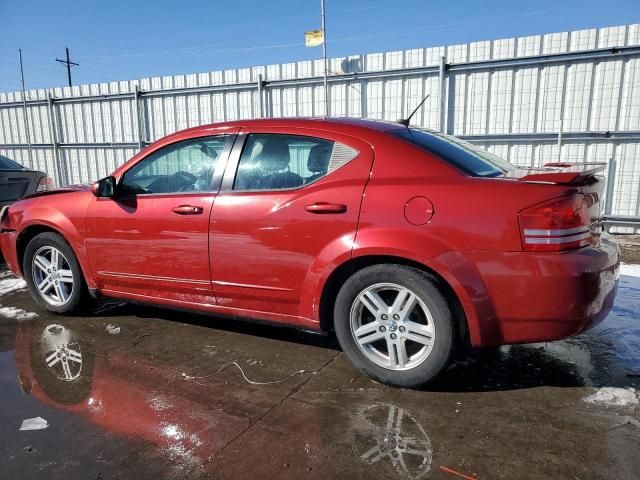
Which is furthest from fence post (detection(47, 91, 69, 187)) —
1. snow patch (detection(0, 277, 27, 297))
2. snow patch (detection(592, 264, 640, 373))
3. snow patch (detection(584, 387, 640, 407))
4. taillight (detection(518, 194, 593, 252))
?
snow patch (detection(584, 387, 640, 407))

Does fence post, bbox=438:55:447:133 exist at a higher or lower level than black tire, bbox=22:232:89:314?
higher

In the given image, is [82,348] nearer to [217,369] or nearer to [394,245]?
[217,369]

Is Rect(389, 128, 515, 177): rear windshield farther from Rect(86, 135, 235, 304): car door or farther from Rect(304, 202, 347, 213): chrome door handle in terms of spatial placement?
Rect(86, 135, 235, 304): car door

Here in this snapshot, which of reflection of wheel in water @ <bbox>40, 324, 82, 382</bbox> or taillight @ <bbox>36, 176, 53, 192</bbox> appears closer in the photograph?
reflection of wheel in water @ <bbox>40, 324, 82, 382</bbox>

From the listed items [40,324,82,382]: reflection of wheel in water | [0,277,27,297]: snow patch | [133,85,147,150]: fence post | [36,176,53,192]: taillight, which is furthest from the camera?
[133,85,147,150]: fence post

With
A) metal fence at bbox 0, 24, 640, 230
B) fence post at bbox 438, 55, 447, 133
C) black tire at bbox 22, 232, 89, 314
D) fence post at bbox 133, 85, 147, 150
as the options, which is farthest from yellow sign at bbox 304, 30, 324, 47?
black tire at bbox 22, 232, 89, 314

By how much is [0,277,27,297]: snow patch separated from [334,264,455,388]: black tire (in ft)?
13.4

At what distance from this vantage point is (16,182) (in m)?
6.80

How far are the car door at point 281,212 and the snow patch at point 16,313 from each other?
84.9 inches

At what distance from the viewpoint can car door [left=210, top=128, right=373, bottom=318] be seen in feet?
9.42

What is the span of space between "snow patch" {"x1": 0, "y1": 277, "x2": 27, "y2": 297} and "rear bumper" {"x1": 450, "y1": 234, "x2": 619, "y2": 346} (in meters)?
4.91

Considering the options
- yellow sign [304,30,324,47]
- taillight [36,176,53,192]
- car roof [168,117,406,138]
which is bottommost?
taillight [36,176,53,192]

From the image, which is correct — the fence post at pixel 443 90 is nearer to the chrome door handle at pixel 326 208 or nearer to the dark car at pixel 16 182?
the chrome door handle at pixel 326 208

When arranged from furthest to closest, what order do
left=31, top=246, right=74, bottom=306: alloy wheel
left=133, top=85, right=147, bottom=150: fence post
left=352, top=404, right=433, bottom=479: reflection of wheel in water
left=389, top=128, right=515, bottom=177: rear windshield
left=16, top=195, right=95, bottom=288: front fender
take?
left=133, top=85, right=147, bottom=150: fence post → left=31, top=246, right=74, bottom=306: alloy wheel → left=16, top=195, right=95, bottom=288: front fender → left=389, top=128, right=515, bottom=177: rear windshield → left=352, top=404, right=433, bottom=479: reflection of wheel in water
